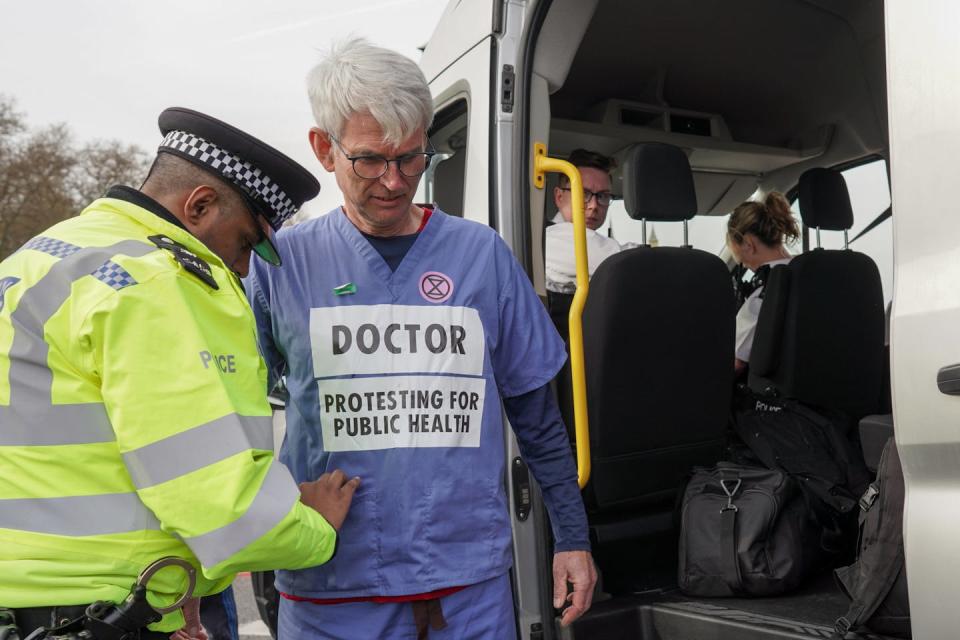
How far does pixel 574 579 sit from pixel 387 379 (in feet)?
1.89

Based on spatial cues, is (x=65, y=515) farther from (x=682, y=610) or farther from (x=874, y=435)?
(x=874, y=435)

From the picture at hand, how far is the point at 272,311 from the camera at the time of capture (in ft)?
5.66

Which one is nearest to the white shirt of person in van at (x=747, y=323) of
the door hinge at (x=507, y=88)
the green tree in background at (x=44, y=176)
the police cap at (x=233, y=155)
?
the door hinge at (x=507, y=88)

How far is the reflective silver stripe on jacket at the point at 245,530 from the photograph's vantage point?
3.88ft

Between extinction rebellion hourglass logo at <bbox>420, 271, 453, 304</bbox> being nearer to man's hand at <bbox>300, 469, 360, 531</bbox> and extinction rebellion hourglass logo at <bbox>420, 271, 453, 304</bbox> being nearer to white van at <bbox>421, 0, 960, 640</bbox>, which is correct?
man's hand at <bbox>300, 469, 360, 531</bbox>

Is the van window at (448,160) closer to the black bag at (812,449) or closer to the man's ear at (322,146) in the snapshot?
the man's ear at (322,146)

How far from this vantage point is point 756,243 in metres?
3.82

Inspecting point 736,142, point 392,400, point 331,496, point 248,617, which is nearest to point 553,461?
point 392,400

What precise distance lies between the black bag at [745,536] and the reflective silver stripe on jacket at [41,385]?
5.70ft

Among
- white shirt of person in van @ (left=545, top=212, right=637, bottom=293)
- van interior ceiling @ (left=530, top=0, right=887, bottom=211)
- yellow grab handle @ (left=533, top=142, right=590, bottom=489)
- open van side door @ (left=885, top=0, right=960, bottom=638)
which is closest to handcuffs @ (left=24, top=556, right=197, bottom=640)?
open van side door @ (left=885, top=0, right=960, bottom=638)

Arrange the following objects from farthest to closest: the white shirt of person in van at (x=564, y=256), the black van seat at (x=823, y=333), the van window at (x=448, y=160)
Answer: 1. the black van seat at (x=823, y=333)
2. the white shirt of person in van at (x=564, y=256)
3. the van window at (x=448, y=160)

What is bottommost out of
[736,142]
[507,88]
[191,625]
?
[191,625]

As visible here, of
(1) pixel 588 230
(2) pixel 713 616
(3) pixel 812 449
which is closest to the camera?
(2) pixel 713 616

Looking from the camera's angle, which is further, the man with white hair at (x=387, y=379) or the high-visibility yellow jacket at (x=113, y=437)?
the man with white hair at (x=387, y=379)
